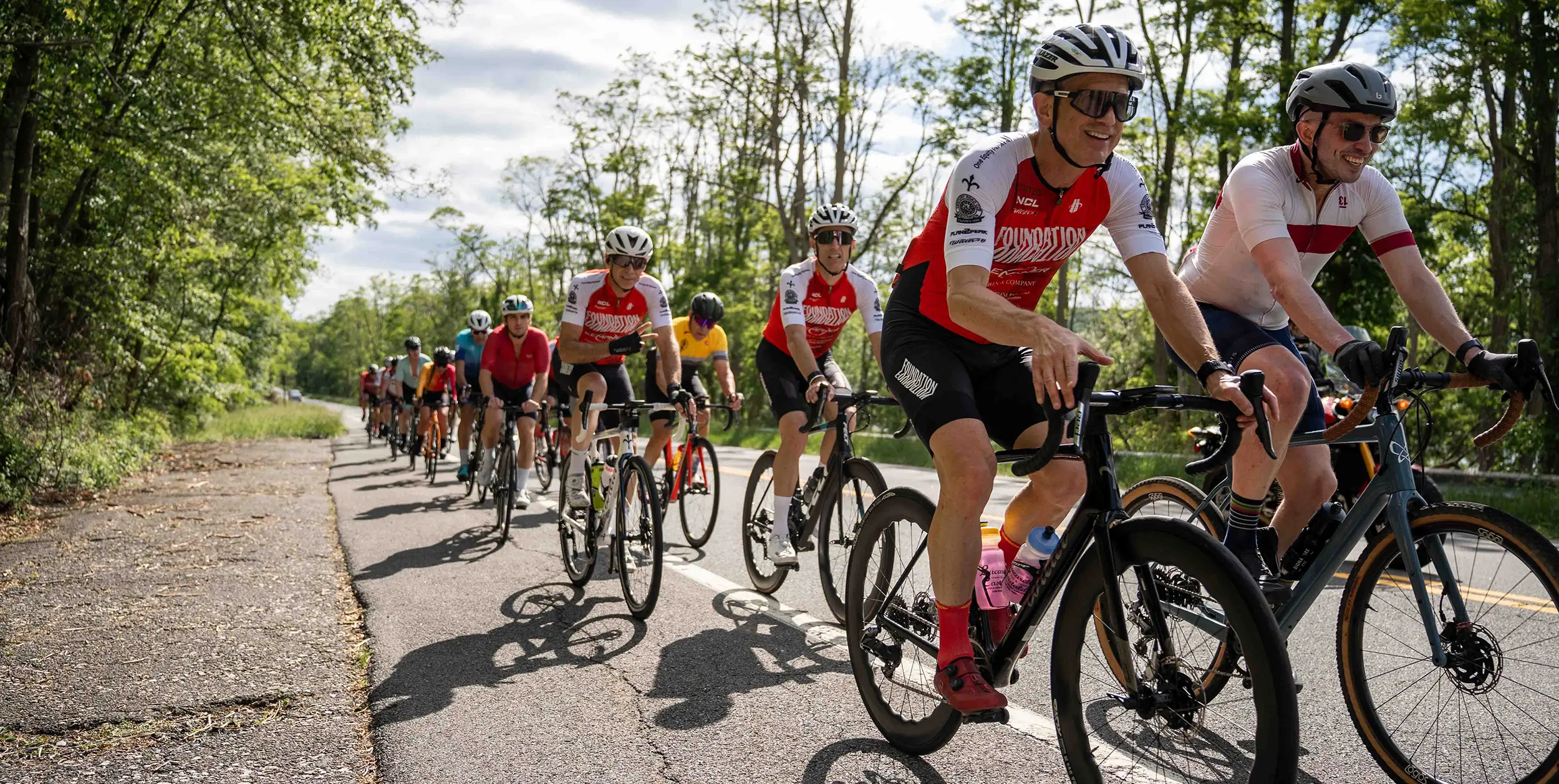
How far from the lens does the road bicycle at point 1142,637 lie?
225cm

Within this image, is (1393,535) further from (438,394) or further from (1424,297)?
(438,394)

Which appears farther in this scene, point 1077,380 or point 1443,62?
point 1443,62

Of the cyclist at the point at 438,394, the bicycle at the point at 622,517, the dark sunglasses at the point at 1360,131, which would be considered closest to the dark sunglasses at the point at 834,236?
the bicycle at the point at 622,517

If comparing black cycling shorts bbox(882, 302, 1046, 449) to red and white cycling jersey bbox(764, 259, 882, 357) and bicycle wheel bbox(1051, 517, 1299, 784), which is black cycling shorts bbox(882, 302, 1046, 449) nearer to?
bicycle wheel bbox(1051, 517, 1299, 784)

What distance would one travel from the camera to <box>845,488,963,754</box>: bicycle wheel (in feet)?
11.0

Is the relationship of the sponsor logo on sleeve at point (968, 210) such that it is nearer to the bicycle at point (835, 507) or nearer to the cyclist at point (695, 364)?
the bicycle at point (835, 507)

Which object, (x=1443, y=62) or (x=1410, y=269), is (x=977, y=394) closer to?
(x=1410, y=269)

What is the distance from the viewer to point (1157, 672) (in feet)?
8.56

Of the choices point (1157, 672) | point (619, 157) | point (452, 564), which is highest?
point (619, 157)

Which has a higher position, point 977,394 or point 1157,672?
point 977,394

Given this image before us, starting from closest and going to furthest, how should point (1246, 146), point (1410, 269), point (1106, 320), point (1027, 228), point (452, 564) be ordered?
point (1027, 228) → point (1410, 269) → point (452, 564) → point (1246, 146) → point (1106, 320)

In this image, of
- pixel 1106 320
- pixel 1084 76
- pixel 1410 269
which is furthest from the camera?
pixel 1106 320

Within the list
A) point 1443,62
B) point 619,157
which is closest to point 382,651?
point 1443,62

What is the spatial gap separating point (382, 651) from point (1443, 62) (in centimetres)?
1650
